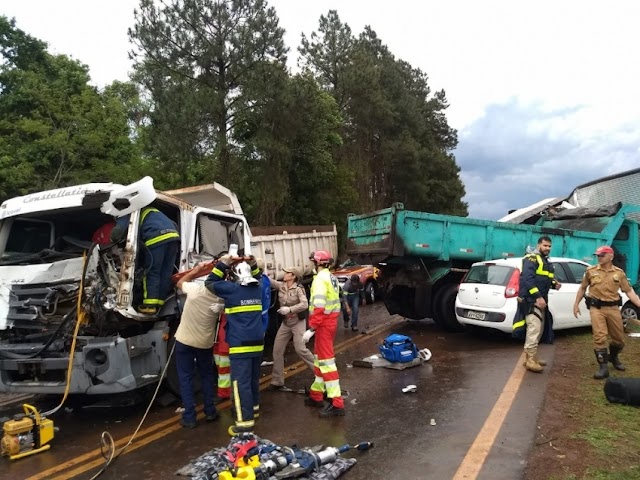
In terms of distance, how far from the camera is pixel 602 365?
6711 mm

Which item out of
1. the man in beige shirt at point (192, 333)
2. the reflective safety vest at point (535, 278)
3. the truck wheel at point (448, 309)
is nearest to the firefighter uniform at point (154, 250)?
the man in beige shirt at point (192, 333)

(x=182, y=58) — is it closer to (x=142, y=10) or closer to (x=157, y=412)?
(x=142, y=10)

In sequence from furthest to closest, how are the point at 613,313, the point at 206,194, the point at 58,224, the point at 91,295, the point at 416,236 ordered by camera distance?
the point at 416,236 < the point at 206,194 < the point at 613,313 < the point at 58,224 < the point at 91,295

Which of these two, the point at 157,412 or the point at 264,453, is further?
the point at 157,412

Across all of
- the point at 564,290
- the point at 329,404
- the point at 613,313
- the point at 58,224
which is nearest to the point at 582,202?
the point at 564,290

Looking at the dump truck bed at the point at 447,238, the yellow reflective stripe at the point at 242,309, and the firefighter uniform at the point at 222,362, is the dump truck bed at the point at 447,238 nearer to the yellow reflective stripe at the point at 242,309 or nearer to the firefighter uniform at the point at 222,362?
the firefighter uniform at the point at 222,362

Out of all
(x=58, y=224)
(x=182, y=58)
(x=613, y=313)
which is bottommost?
(x=613, y=313)

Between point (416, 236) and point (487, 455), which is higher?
point (416, 236)

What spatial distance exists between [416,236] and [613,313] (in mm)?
4063

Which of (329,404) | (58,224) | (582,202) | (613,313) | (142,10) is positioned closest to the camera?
(329,404)

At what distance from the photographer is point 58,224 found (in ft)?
20.9

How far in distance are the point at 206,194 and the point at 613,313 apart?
6215mm

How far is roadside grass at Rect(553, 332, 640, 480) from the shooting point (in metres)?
4.00

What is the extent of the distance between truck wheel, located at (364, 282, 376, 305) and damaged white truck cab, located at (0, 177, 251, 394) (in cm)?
1000
